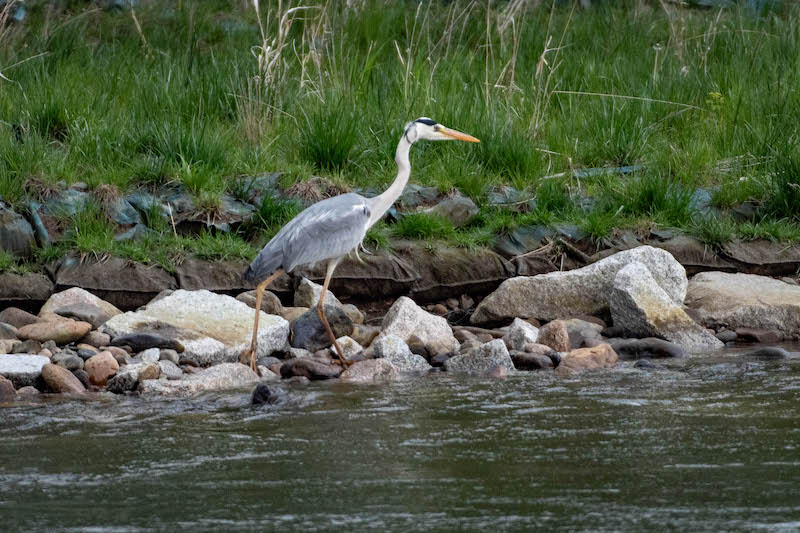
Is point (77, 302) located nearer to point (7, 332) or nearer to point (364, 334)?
point (7, 332)

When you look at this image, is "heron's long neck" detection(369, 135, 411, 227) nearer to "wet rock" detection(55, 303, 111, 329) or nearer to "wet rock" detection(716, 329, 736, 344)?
"wet rock" detection(55, 303, 111, 329)

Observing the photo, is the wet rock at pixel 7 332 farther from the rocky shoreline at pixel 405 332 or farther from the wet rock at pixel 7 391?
the wet rock at pixel 7 391

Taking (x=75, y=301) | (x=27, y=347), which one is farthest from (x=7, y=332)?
(x=75, y=301)

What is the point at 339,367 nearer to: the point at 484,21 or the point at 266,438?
the point at 266,438

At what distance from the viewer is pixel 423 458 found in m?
3.83

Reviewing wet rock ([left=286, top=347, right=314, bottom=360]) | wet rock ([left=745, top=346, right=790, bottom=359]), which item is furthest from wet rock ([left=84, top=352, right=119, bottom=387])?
wet rock ([left=745, top=346, right=790, bottom=359])

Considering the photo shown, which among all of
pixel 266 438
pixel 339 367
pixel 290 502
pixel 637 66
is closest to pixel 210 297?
pixel 339 367

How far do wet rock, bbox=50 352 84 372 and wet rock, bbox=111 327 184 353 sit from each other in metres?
0.35

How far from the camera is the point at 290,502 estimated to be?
326 centimetres

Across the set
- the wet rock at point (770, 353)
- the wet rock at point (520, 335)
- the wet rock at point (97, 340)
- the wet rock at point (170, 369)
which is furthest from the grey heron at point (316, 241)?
the wet rock at point (770, 353)

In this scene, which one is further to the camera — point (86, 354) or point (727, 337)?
point (727, 337)

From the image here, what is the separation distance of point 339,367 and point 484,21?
624 centimetres

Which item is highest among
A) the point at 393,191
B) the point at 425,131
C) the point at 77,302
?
the point at 425,131

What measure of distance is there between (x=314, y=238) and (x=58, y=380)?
68.4 inches
